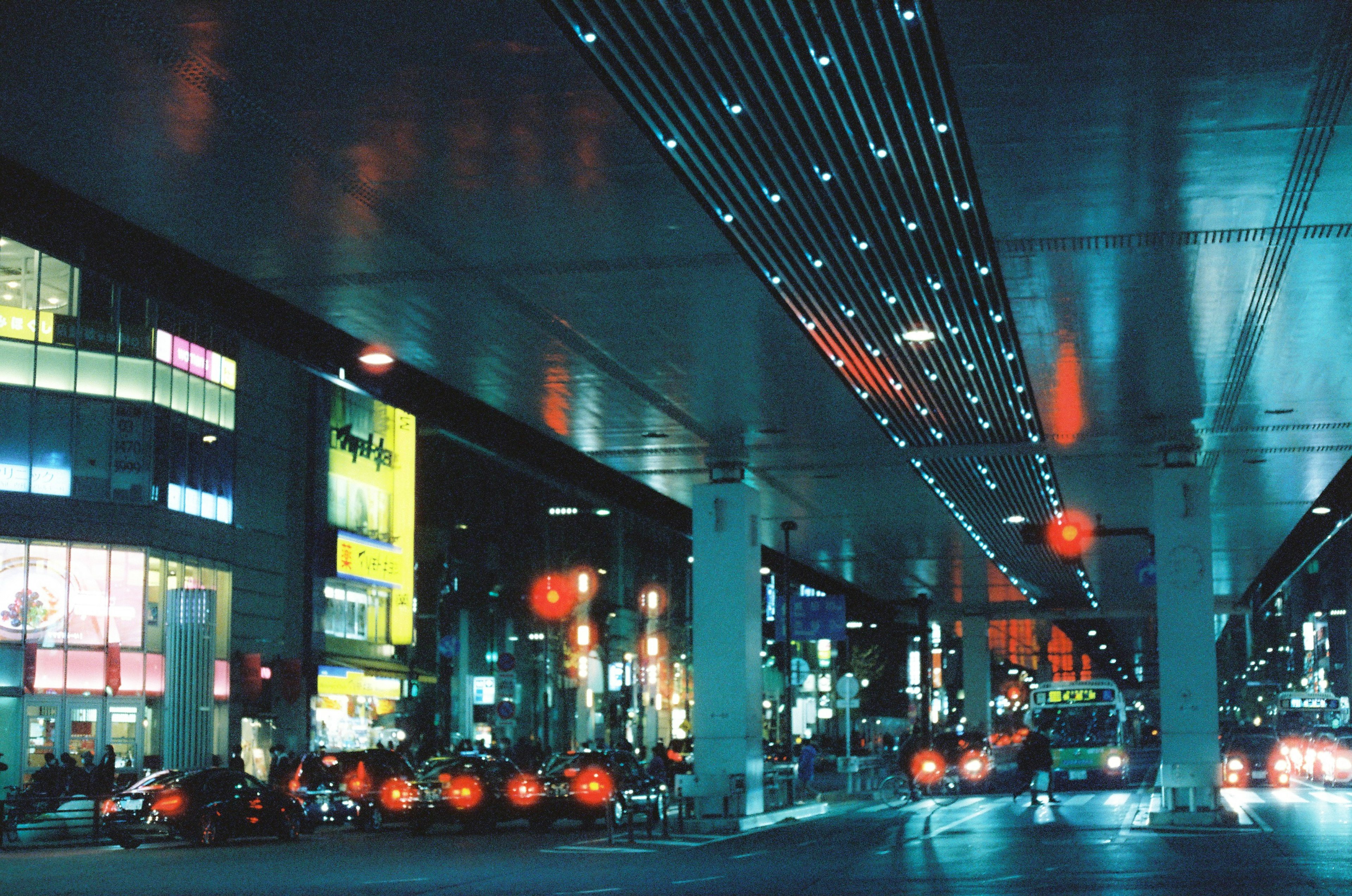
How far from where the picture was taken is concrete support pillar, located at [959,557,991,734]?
70.9 m

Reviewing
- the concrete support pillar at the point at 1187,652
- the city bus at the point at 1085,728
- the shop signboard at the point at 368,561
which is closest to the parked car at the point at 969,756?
the city bus at the point at 1085,728

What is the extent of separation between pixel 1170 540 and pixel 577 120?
20.3 metres

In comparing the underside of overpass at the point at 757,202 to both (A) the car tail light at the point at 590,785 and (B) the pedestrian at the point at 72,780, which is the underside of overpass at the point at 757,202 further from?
(B) the pedestrian at the point at 72,780

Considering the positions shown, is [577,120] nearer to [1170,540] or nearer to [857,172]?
[857,172]

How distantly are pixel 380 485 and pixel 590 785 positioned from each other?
2657 centimetres

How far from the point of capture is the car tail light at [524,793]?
37375mm

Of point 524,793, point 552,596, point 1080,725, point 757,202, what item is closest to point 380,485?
point 1080,725

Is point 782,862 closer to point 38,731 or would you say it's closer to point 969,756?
point 38,731

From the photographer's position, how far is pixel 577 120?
15.4 meters

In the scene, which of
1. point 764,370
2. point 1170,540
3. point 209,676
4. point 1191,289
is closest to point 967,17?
point 1191,289

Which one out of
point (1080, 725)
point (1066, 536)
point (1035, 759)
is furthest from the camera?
point (1080, 725)

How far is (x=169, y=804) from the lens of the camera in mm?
31969

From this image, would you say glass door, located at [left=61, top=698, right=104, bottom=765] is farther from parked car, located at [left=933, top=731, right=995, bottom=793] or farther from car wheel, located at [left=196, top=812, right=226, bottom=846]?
parked car, located at [left=933, top=731, right=995, bottom=793]

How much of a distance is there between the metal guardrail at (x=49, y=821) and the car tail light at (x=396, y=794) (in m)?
5.75
